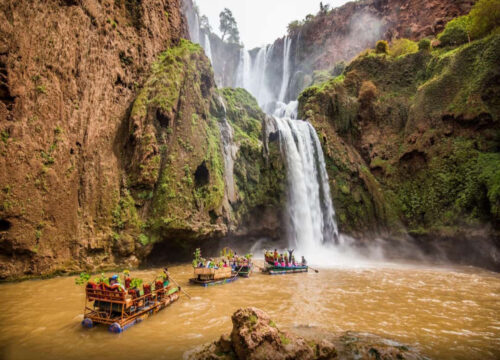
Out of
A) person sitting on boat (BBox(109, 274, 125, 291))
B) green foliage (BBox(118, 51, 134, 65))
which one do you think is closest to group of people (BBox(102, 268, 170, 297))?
person sitting on boat (BBox(109, 274, 125, 291))

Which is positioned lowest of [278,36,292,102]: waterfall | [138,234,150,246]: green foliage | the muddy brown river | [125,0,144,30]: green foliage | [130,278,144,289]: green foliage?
the muddy brown river

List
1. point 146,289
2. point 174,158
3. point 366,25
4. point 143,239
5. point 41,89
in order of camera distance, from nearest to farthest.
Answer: point 146,289, point 41,89, point 143,239, point 174,158, point 366,25

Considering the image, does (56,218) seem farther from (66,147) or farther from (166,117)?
(166,117)

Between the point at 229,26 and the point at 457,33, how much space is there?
47526 millimetres

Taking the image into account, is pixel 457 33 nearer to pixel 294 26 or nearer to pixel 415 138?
pixel 415 138

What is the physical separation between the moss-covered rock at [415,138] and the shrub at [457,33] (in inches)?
44.8

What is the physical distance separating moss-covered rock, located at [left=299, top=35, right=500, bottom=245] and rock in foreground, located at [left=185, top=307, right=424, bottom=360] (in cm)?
1624

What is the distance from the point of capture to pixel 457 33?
79.9 ft

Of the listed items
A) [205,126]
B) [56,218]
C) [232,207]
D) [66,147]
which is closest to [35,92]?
[66,147]

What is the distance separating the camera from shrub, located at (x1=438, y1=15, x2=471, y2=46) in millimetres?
23737

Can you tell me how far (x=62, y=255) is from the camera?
11.6m

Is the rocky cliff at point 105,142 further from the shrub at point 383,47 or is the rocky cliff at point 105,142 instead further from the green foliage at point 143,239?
the shrub at point 383,47

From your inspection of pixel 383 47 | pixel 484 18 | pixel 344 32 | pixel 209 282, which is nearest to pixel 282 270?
pixel 209 282

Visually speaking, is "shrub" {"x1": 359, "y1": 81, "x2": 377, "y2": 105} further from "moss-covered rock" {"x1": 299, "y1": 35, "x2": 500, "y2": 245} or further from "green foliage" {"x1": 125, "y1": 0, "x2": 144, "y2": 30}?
"green foliage" {"x1": 125, "y1": 0, "x2": 144, "y2": 30}
